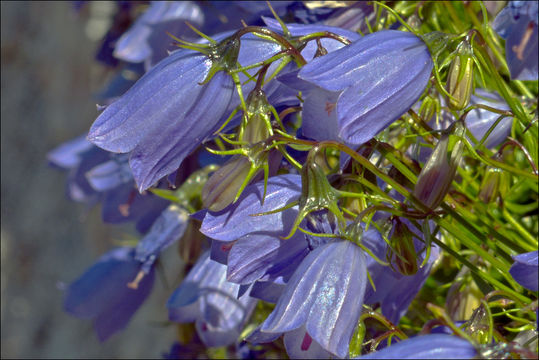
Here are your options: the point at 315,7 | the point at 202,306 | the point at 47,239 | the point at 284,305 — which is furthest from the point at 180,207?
the point at 47,239

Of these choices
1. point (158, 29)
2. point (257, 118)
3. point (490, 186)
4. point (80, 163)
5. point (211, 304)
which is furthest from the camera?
point (80, 163)

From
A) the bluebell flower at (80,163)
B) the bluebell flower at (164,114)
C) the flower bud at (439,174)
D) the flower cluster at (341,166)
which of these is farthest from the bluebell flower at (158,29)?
the flower bud at (439,174)

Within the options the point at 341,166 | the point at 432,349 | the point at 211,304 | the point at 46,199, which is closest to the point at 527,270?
the point at 432,349

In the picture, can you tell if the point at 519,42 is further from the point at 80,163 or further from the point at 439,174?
the point at 80,163

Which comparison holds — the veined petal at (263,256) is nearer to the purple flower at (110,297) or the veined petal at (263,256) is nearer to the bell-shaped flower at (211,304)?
the bell-shaped flower at (211,304)

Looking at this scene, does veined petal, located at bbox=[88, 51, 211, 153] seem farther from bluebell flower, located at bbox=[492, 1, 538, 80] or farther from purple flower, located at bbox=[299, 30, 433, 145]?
bluebell flower, located at bbox=[492, 1, 538, 80]

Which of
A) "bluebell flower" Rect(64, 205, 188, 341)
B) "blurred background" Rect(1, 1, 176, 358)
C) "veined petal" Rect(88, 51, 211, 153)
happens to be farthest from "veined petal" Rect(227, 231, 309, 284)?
"blurred background" Rect(1, 1, 176, 358)
